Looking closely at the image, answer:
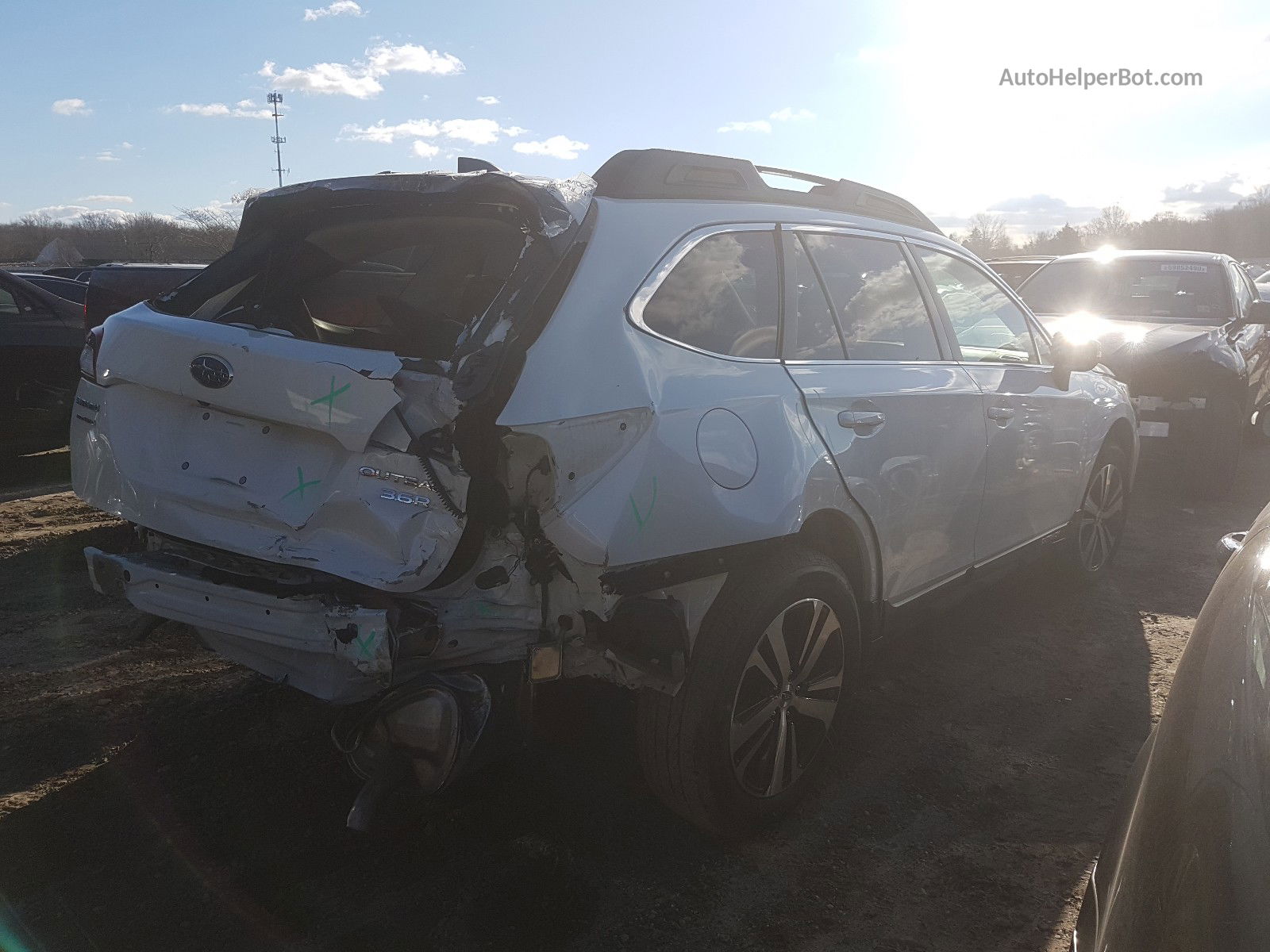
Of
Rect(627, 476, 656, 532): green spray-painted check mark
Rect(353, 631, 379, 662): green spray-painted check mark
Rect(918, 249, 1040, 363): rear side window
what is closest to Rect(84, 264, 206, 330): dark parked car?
Rect(918, 249, 1040, 363): rear side window

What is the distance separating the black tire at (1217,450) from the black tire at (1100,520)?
238 centimetres

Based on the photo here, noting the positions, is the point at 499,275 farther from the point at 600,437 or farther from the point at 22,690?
the point at 22,690

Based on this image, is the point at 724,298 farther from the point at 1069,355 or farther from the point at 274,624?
the point at 1069,355

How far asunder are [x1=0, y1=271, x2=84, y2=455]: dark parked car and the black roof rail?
6.87 m

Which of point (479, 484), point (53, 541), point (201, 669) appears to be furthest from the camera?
point (53, 541)

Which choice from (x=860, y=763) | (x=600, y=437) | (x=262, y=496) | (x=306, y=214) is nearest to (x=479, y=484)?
(x=600, y=437)

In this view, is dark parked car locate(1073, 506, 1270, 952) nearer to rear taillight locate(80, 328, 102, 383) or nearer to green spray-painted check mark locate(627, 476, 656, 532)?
green spray-painted check mark locate(627, 476, 656, 532)

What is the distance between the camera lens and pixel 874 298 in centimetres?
→ 350

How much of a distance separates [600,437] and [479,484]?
12.0 inches

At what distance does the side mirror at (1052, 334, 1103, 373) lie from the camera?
174 inches

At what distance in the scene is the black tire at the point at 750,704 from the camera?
8.55 ft

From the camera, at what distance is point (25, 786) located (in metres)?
3.03

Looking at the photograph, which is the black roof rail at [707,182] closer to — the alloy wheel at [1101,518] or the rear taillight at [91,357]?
the rear taillight at [91,357]

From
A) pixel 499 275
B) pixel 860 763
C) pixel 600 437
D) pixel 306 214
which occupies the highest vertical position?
pixel 306 214
